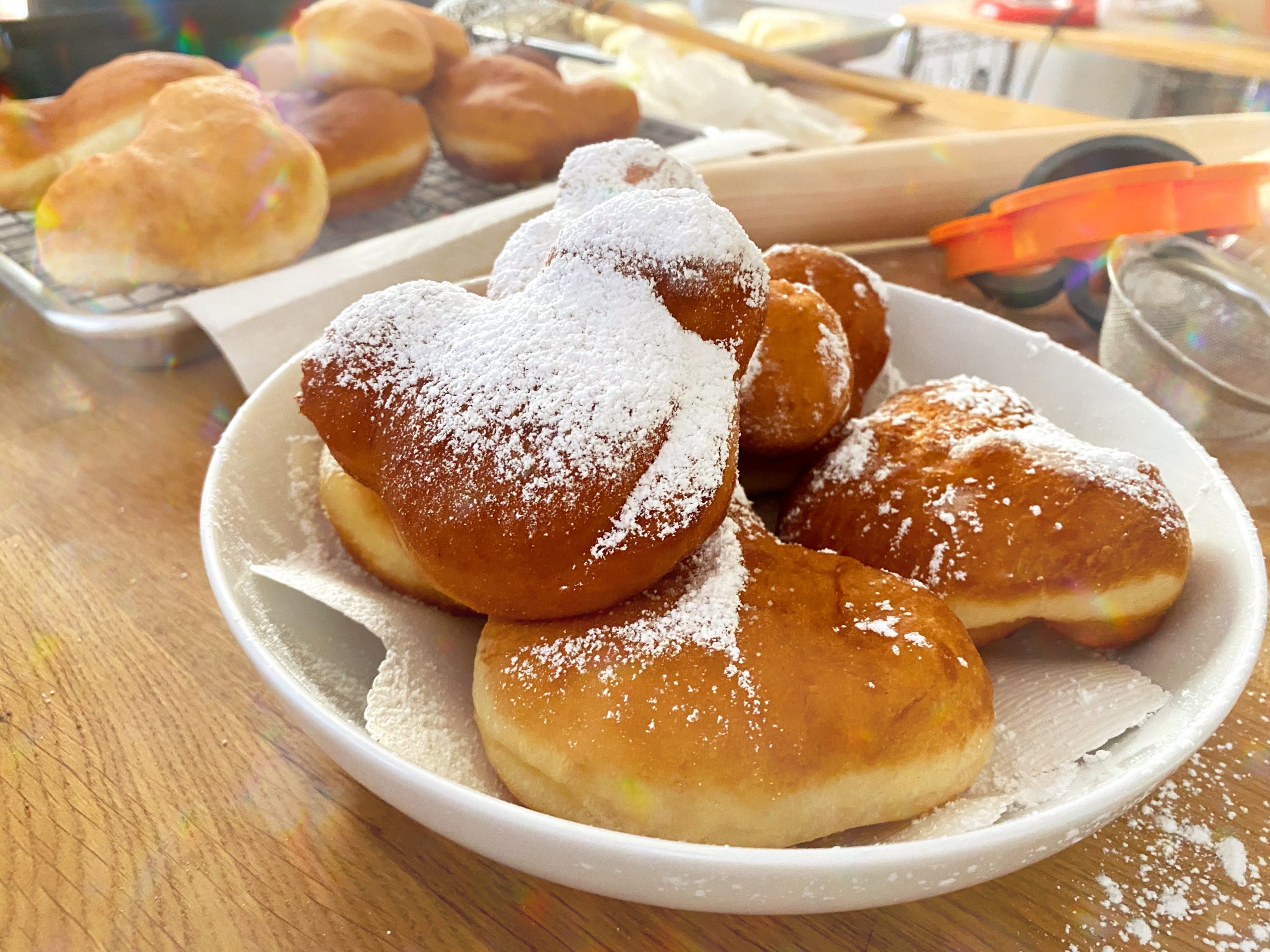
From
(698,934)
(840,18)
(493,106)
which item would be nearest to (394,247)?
(493,106)

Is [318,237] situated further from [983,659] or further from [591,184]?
[983,659]

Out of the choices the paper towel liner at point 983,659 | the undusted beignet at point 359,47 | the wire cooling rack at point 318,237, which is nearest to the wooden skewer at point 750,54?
the wire cooling rack at point 318,237

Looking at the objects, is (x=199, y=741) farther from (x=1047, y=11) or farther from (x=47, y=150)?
(x=1047, y=11)

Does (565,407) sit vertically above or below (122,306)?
above

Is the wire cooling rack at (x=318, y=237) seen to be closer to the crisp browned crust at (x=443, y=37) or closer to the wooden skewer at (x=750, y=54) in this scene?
the crisp browned crust at (x=443, y=37)

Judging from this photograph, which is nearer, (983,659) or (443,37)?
(983,659)

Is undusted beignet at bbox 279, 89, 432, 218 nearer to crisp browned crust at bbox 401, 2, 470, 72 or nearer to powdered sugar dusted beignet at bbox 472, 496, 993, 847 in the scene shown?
crisp browned crust at bbox 401, 2, 470, 72

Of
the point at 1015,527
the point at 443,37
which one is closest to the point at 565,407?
the point at 1015,527
